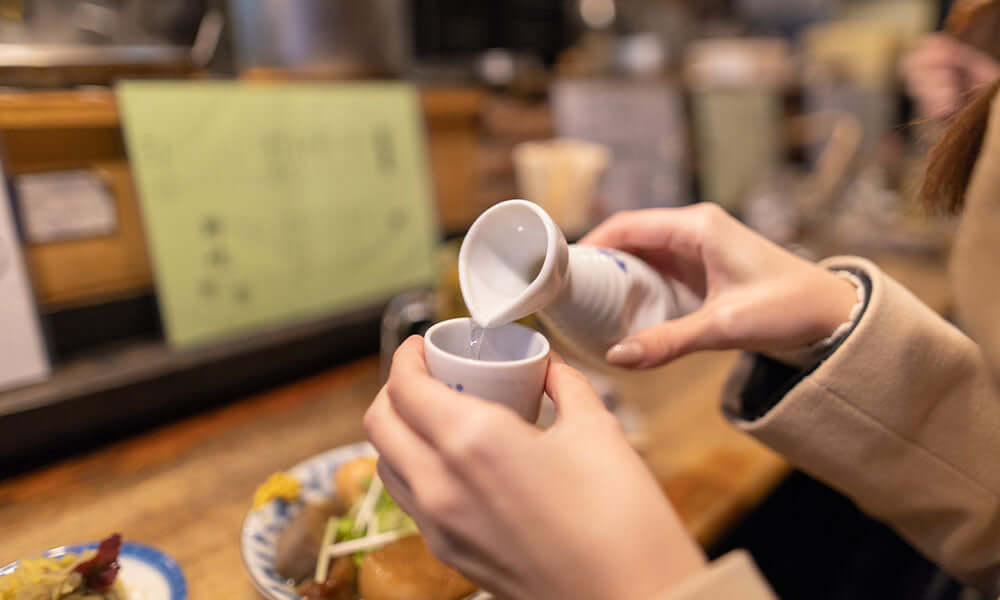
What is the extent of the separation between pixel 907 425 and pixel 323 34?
1264 millimetres

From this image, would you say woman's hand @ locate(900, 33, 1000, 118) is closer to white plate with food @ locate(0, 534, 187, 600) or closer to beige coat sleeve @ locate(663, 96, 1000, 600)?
beige coat sleeve @ locate(663, 96, 1000, 600)

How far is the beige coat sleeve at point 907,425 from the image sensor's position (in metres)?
0.74

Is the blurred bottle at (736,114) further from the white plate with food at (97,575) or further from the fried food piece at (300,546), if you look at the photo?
the white plate with food at (97,575)

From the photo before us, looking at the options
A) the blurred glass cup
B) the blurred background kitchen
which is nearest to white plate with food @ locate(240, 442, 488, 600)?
the blurred background kitchen

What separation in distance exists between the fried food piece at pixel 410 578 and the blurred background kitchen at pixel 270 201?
1.33ft

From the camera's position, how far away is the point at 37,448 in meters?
0.97

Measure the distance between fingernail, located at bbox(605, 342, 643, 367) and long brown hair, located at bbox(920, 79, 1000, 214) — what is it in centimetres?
42

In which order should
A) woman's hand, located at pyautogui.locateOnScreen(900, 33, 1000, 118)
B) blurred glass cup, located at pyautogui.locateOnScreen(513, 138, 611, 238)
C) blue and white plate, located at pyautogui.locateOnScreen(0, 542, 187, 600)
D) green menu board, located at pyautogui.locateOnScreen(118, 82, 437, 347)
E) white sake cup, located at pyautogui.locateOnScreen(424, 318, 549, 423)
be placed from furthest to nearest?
woman's hand, located at pyautogui.locateOnScreen(900, 33, 1000, 118) → blurred glass cup, located at pyautogui.locateOnScreen(513, 138, 611, 238) → green menu board, located at pyautogui.locateOnScreen(118, 82, 437, 347) → blue and white plate, located at pyautogui.locateOnScreen(0, 542, 187, 600) → white sake cup, located at pyautogui.locateOnScreen(424, 318, 549, 423)

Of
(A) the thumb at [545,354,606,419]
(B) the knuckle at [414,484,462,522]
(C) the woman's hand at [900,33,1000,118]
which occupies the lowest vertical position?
(B) the knuckle at [414,484,462,522]

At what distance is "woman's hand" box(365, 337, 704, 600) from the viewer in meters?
0.44

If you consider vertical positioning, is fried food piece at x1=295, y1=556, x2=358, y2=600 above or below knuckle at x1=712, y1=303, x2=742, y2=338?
below

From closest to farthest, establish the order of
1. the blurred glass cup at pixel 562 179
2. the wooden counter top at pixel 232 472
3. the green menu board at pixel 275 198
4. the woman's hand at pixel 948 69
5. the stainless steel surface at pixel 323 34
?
the wooden counter top at pixel 232 472 < the green menu board at pixel 275 198 < the stainless steel surface at pixel 323 34 < the blurred glass cup at pixel 562 179 < the woman's hand at pixel 948 69

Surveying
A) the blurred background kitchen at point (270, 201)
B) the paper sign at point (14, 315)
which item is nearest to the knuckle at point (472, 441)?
the blurred background kitchen at point (270, 201)

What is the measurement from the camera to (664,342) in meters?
0.76
